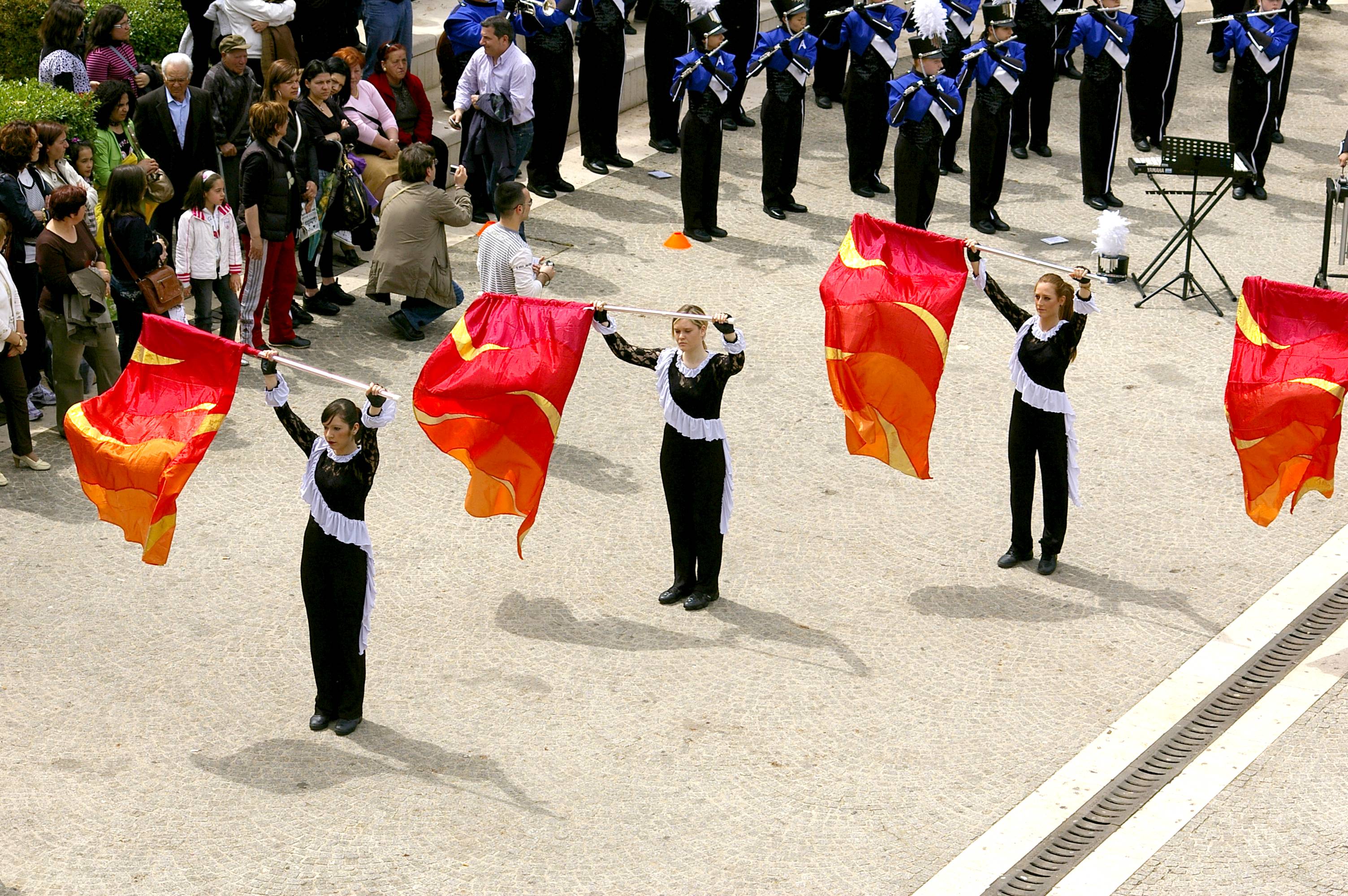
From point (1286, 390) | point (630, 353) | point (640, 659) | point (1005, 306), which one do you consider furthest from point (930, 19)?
point (640, 659)

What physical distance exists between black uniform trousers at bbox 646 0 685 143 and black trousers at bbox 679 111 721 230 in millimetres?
1671

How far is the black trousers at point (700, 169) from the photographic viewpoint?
48.0ft

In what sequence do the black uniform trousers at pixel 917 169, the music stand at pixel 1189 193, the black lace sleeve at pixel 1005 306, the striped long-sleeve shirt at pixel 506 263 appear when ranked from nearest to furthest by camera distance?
1. the black lace sleeve at pixel 1005 306
2. the striped long-sleeve shirt at pixel 506 263
3. the music stand at pixel 1189 193
4. the black uniform trousers at pixel 917 169

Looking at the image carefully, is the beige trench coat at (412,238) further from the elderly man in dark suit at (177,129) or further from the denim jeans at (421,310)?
the elderly man in dark suit at (177,129)

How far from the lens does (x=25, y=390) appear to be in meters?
10.4

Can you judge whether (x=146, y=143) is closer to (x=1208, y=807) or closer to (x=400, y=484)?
(x=400, y=484)

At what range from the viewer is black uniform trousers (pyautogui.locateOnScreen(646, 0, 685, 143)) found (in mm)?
16422

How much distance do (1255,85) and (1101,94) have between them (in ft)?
4.64

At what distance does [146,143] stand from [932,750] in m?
7.34

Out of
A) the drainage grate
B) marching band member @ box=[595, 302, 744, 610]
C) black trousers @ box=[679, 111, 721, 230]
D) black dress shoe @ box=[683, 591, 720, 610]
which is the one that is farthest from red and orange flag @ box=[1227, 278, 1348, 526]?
black trousers @ box=[679, 111, 721, 230]

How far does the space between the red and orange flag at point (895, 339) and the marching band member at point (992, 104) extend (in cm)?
551

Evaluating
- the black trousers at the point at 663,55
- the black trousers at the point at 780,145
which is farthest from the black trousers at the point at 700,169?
the black trousers at the point at 663,55

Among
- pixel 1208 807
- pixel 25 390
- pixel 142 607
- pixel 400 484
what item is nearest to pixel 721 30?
pixel 400 484

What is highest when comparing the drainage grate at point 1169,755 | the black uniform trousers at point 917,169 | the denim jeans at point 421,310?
the black uniform trousers at point 917,169
